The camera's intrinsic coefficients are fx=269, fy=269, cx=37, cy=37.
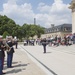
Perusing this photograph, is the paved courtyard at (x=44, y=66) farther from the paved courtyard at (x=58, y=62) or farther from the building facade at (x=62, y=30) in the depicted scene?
the building facade at (x=62, y=30)

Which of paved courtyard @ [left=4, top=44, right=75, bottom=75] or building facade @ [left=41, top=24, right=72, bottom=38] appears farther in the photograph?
building facade @ [left=41, top=24, right=72, bottom=38]

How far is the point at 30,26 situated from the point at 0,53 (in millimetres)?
116162

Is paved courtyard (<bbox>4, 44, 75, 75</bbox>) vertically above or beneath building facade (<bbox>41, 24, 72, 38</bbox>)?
beneath

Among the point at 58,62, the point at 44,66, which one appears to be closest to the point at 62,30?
the point at 58,62

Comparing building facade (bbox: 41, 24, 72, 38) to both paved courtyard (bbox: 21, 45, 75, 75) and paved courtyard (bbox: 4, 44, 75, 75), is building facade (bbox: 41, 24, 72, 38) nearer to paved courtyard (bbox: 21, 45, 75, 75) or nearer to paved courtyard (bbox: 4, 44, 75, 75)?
paved courtyard (bbox: 21, 45, 75, 75)

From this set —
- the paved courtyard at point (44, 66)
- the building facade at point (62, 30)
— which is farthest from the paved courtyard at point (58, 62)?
the building facade at point (62, 30)

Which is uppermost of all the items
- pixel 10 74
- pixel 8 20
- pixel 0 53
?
pixel 8 20

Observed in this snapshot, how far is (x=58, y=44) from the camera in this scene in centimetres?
4297

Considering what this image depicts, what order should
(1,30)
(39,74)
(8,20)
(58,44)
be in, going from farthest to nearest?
(8,20)
(1,30)
(58,44)
(39,74)

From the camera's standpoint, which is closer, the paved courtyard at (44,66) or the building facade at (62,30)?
the paved courtyard at (44,66)

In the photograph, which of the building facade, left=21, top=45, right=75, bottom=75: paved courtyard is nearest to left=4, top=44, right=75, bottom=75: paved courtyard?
left=21, top=45, right=75, bottom=75: paved courtyard

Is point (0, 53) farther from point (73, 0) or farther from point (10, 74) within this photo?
point (73, 0)

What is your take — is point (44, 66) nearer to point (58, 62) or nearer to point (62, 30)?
point (58, 62)

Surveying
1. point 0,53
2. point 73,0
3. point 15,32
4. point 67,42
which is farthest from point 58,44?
point 15,32
